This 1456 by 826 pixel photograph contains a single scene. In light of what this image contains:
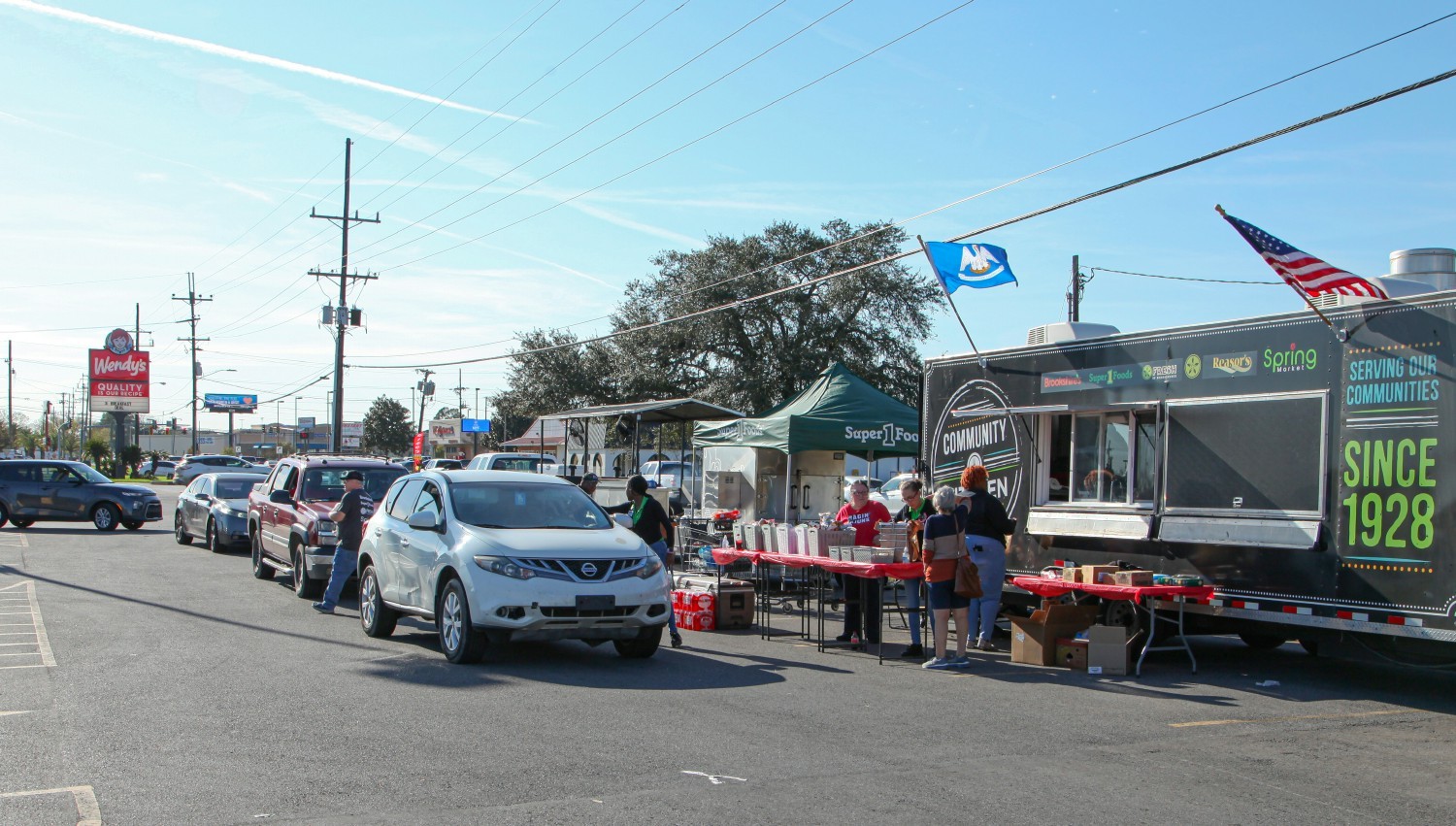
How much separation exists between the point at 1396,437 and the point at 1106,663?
316 cm

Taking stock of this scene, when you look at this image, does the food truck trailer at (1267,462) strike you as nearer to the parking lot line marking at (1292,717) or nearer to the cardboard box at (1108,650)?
the parking lot line marking at (1292,717)

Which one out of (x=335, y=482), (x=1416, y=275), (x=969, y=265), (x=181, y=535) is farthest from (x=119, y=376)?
(x=1416, y=275)

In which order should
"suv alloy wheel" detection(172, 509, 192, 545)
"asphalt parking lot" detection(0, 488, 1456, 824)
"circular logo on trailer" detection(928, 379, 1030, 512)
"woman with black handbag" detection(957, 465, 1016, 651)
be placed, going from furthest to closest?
1. "suv alloy wheel" detection(172, 509, 192, 545)
2. "circular logo on trailer" detection(928, 379, 1030, 512)
3. "woman with black handbag" detection(957, 465, 1016, 651)
4. "asphalt parking lot" detection(0, 488, 1456, 824)

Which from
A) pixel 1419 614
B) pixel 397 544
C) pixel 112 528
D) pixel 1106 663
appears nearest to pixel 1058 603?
pixel 1106 663

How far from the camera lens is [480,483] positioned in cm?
1138

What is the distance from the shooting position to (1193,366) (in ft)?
36.3

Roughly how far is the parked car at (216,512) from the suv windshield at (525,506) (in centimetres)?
1271

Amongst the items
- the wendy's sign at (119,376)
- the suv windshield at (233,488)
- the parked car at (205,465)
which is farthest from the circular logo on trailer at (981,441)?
the wendy's sign at (119,376)

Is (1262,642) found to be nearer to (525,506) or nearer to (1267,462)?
(1267,462)

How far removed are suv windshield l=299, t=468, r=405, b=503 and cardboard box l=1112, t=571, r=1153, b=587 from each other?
9.58m

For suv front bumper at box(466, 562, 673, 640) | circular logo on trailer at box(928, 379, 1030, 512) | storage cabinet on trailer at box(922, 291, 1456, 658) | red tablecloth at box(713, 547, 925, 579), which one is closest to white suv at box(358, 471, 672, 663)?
suv front bumper at box(466, 562, 673, 640)

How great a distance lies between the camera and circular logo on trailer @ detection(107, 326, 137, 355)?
7000 centimetres

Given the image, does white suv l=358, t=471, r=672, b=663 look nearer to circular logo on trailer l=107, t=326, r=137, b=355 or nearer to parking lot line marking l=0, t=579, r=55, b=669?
parking lot line marking l=0, t=579, r=55, b=669

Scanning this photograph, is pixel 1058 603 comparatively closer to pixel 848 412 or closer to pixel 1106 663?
pixel 1106 663
